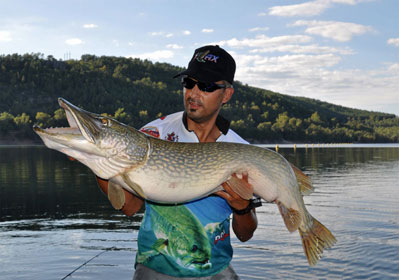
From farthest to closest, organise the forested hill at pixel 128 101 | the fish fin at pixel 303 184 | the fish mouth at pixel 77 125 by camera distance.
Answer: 1. the forested hill at pixel 128 101
2. the fish fin at pixel 303 184
3. the fish mouth at pixel 77 125

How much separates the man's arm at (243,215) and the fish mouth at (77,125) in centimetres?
112

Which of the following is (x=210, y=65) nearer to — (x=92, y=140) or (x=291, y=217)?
(x=92, y=140)

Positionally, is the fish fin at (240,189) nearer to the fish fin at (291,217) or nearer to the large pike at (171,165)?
the large pike at (171,165)

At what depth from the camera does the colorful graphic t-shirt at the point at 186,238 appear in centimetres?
348

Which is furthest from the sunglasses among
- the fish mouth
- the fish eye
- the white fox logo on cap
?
the fish mouth

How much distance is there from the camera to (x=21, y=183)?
26.3 metres

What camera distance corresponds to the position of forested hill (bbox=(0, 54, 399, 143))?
141 metres

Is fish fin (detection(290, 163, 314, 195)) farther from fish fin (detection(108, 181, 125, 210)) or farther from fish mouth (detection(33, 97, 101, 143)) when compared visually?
fish mouth (detection(33, 97, 101, 143))

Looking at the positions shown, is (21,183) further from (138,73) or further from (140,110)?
(138,73)

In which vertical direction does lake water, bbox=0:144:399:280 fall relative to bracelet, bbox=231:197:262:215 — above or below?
below

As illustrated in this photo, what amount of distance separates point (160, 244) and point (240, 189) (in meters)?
0.76

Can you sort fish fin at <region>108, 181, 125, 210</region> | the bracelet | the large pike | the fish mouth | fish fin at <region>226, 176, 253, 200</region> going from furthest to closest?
the bracelet → fish fin at <region>226, 176, 253, 200</region> → fish fin at <region>108, 181, 125, 210</region> → the large pike → the fish mouth

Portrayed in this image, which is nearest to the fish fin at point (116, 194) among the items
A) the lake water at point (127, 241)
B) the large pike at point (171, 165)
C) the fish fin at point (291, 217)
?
the large pike at point (171, 165)

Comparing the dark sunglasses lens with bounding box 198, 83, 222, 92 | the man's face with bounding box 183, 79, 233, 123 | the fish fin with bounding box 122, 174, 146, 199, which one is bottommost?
the fish fin with bounding box 122, 174, 146, 199
